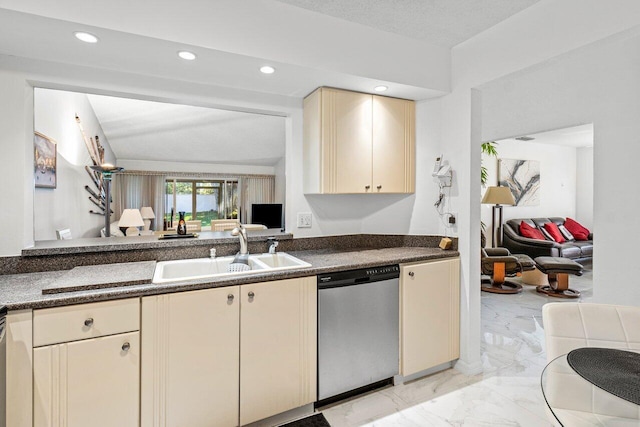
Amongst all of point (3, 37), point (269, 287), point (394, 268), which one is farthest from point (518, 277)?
point (3, 37)

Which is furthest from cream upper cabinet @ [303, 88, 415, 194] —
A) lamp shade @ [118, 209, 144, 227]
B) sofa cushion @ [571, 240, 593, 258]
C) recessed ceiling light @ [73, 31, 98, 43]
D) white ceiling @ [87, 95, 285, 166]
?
sofa cushion @ [571, 240, 593, 258]

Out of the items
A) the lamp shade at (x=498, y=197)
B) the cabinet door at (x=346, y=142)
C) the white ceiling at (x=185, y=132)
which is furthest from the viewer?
the white ceiling at (x=185, y=132)

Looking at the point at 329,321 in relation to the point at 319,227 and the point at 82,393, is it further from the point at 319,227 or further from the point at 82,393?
the point at 82,393

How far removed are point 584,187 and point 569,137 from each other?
179 centimetres

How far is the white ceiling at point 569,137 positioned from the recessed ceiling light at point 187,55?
5438 millimetres

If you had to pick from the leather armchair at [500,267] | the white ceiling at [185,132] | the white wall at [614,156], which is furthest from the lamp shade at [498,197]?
the white ceiling at [185,132]

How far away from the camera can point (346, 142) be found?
2.31 meters

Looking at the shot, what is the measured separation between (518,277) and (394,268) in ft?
14.2

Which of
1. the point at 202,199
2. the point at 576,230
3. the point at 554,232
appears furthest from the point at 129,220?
the point at 576,230

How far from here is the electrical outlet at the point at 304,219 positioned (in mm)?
2523

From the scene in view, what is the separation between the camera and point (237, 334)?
1.66m

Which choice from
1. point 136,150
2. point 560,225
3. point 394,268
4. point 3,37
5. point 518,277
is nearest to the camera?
point 3,37

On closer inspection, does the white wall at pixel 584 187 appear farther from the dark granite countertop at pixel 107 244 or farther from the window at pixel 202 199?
the window at pixel 202 199

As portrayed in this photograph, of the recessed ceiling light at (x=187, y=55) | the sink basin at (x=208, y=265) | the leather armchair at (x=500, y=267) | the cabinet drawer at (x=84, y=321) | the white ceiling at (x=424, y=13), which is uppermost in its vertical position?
the white ceiling at (x=424, y=13)
